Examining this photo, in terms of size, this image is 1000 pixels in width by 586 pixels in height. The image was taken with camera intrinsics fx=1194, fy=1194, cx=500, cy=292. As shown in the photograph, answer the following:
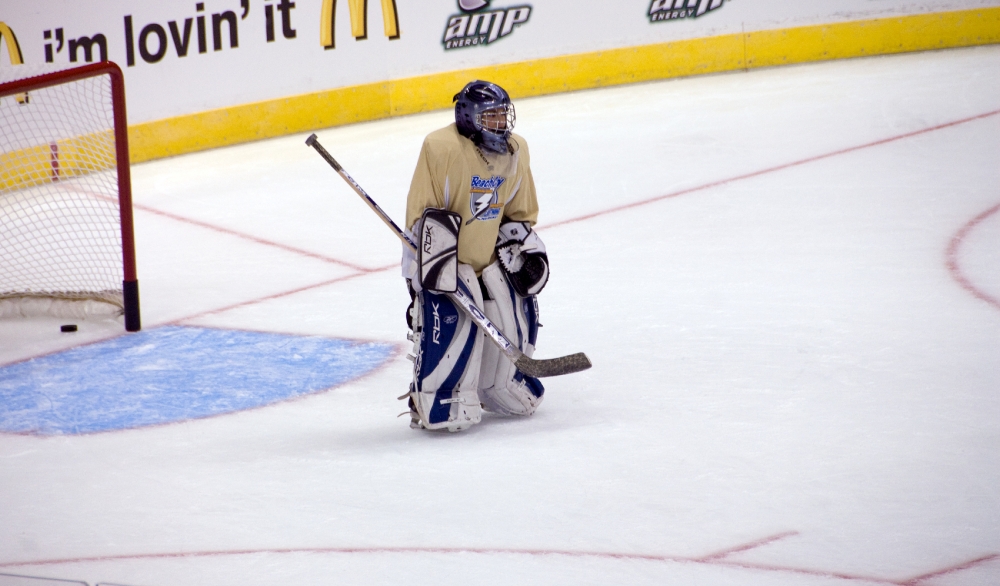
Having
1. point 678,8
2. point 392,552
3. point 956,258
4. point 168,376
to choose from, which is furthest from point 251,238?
point 678,8

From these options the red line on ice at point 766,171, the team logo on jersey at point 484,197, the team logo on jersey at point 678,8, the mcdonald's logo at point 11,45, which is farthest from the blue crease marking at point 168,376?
the team logo on jersey at point 678,8

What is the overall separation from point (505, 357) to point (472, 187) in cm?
49

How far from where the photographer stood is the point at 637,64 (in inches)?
329

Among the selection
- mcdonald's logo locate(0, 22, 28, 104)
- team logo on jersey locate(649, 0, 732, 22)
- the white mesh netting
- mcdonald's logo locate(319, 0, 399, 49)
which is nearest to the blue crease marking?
the white mesh netting

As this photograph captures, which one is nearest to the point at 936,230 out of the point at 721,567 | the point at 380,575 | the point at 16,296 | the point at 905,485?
the point at 905,485

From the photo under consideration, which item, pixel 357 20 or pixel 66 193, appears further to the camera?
pixel 357 20

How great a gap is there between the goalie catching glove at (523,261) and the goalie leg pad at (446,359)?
120 millimetres

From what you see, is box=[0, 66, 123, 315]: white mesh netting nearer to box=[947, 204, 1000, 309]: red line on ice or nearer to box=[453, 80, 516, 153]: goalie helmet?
box=[453, 80, 516, 153]: goalie helmet

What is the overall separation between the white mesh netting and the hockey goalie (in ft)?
6.68

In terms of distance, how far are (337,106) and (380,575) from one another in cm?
594

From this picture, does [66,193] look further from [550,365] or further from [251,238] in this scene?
[550,365]

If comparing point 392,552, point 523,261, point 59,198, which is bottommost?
point 59,198

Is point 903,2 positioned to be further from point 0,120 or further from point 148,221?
point 0,120

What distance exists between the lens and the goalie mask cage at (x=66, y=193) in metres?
4.64
